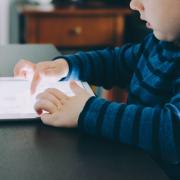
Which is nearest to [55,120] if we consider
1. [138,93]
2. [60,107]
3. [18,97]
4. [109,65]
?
[60,107]

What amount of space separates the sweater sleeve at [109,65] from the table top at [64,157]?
336 millimetres

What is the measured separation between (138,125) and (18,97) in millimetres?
235


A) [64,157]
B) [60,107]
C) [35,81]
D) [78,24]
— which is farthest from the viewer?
[78,24]

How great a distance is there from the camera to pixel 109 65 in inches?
41.1

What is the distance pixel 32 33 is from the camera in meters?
2.19

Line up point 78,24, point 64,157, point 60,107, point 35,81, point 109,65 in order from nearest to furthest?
point 64,157
point 60,107
point 35,81
point 109,65
point 78,24

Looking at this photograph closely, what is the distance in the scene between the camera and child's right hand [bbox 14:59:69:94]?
899 millimetres

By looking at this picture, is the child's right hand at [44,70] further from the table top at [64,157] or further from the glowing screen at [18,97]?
the table top at [64,157]

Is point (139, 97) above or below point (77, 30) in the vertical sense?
above

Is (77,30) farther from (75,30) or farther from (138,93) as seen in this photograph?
(138,93)

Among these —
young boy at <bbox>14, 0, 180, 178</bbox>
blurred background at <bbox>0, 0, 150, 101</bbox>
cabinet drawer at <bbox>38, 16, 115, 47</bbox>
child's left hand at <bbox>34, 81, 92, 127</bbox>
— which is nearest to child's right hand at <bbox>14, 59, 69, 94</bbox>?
young boy at <bbox>14, 0, 180, 178</bbox>

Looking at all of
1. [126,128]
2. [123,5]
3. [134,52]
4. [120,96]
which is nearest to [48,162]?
[126,128]

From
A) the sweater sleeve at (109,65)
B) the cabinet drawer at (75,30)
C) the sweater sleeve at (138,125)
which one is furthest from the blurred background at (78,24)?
the sweater sleeve at (138,125)

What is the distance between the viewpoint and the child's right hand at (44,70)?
0.90 meters
